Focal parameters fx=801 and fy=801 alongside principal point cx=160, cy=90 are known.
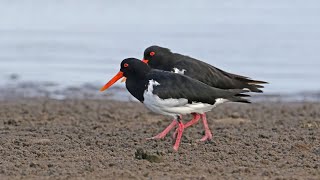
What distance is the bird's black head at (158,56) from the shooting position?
10.4 metres

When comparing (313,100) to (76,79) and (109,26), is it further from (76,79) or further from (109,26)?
(109,26)

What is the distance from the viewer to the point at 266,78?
1564cm

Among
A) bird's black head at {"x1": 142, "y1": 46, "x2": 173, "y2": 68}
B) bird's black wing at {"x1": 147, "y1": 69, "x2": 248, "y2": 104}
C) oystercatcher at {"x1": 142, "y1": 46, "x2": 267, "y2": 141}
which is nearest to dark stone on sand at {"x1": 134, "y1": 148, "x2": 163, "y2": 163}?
bird's black wing at {"x1": 147, "y1": 69, "x2": 248, "y2": 104}

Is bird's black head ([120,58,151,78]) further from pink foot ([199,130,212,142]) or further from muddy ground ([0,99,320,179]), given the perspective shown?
pink foot ([199,130,212,142])

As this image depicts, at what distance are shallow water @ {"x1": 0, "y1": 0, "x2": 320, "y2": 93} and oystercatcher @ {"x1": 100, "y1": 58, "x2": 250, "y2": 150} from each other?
20.3 ft

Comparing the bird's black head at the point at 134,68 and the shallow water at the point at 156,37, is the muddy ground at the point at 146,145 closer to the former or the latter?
the bird's black head at the point at 134,68

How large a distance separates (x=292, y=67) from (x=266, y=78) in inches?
54.1

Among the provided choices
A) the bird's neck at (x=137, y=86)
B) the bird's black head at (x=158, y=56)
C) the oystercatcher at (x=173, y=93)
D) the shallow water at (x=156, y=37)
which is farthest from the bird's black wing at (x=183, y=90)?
the shallow water at (x=156, y=37)

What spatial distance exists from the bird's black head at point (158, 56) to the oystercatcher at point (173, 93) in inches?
51.5

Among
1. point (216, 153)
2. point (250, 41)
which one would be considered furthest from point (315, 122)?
point (250, 41)

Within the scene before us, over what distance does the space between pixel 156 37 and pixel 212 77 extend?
9882 millimetres

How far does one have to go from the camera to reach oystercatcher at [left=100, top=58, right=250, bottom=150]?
A: 8.61 meters

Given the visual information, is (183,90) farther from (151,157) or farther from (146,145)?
(151,157)

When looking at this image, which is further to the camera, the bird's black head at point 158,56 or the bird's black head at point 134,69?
the bird's black head at point 158,56
